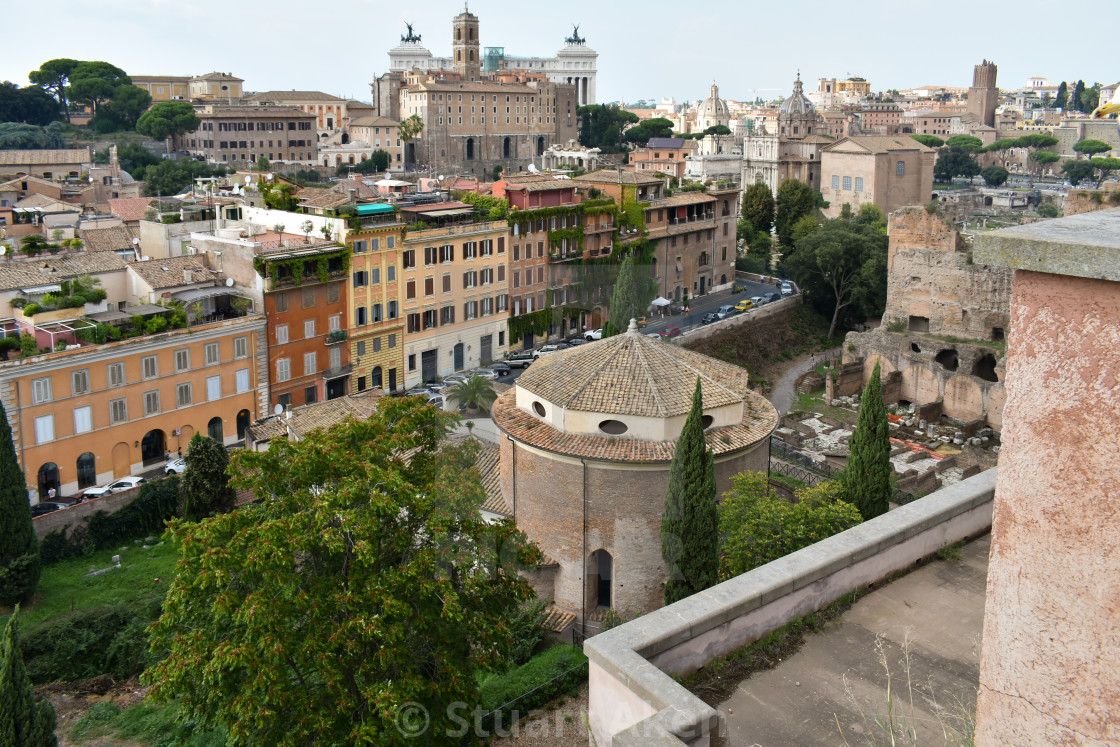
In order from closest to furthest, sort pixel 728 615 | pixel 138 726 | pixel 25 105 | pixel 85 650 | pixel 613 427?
pixel 728 615 < pixel 613 427 < pixel 138 726 < pixel 85 650 < pixel 25 105

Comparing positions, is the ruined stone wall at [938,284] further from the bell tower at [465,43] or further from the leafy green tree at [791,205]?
the bell tower at [465,43]

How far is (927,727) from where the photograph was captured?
605 cm

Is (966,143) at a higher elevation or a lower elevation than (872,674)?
higher

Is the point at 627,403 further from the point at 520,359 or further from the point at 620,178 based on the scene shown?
the point at 620,178

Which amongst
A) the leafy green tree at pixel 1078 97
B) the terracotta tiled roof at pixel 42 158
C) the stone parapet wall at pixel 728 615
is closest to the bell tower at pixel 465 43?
the terracotta tiled roof at pixel 42 158

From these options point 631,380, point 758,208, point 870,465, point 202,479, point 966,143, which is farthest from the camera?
point 966,143

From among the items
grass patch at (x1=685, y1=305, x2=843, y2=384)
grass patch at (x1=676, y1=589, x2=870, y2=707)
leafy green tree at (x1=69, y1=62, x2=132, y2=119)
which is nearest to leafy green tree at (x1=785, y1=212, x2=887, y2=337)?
grass patch at (x1=685, y1=305, x2=843, y2=384)

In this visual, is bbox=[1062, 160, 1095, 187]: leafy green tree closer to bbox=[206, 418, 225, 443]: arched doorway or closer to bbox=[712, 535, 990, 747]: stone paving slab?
bbox=[206, 418, 225, 443]: arched doorway

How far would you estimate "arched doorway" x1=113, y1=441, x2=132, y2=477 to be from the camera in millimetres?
30922

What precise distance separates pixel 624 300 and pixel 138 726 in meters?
29.7

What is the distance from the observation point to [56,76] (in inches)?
3871

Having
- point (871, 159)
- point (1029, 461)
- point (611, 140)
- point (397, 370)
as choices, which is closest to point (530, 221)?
point (397, 370)

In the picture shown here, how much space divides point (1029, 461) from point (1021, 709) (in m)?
0.96

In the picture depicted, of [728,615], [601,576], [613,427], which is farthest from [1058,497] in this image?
[601,576]
